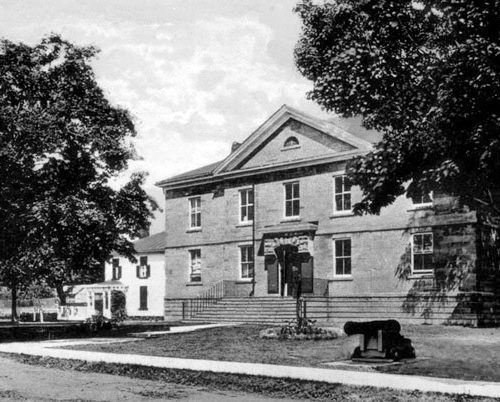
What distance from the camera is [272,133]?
34875 millimetres

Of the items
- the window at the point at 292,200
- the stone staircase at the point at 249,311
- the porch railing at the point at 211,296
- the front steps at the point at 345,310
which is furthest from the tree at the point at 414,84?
the porch railing at the point at 211,296

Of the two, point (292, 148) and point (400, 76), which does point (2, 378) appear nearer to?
point (400, 76)

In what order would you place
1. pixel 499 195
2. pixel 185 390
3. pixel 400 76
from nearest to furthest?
pixel 185 390, pixel 400 76, pixel 499 195

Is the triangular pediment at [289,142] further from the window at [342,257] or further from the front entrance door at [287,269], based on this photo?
the front entrance door at [287,269]

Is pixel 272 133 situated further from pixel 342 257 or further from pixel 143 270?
pixel 143 270

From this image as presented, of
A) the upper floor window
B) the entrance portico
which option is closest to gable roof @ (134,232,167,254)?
the entrance portico

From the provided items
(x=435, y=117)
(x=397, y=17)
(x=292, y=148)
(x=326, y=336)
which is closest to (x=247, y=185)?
(x=292, y=148)

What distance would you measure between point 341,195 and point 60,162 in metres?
12.2

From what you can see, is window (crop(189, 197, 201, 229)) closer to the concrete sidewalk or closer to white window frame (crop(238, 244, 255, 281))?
white window frame (crop(238, 244, 255, 281))

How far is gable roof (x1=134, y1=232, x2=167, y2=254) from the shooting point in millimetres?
53656

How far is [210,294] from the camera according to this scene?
1421 inches

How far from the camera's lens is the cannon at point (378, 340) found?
14492mm

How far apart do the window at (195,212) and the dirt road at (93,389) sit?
2373cm

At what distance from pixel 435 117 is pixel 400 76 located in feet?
8.01
